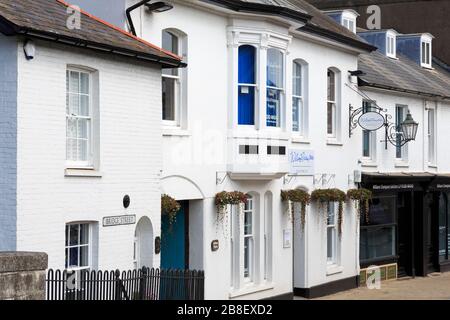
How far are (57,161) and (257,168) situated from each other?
6.58m

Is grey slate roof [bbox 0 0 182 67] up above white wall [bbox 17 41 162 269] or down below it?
above

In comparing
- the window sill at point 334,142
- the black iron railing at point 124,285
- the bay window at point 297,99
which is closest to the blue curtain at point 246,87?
the bay window at point 297,99

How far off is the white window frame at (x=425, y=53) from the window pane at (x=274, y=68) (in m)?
14.6

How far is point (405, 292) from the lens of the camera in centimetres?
2423

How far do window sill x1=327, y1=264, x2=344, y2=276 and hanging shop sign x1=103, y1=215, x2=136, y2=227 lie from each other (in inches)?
386

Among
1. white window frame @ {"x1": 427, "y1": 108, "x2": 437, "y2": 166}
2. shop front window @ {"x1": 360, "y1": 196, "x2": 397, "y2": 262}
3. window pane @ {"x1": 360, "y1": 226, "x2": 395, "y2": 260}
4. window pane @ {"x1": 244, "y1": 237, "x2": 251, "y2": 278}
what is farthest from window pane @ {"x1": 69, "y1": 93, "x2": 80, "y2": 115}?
white window frame @ {"x1": 427, "y1": 108, "x2": 437, "y2": 166}

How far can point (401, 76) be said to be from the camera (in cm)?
2891

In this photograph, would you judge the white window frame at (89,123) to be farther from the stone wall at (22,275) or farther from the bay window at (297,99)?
the bay window at (297,99)

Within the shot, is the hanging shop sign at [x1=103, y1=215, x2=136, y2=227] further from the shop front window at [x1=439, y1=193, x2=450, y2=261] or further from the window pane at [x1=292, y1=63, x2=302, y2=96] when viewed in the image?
the shop front window at [x1=439, y1=193, x2=450, y2=261]

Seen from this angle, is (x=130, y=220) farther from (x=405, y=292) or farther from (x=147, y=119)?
(x=405, y=292)

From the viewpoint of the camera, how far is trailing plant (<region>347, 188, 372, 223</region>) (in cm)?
2402

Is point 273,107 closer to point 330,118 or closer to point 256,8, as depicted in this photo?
point 256,8

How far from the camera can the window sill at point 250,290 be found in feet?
62.0
